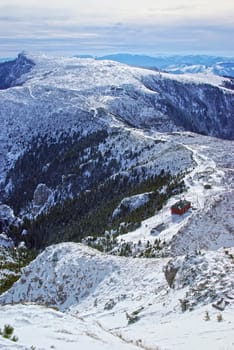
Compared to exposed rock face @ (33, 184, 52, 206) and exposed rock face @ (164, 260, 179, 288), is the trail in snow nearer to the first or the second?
exposed rock face @ (164, 260, 179, 288)

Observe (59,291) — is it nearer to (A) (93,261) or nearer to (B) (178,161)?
(A) (93,261)

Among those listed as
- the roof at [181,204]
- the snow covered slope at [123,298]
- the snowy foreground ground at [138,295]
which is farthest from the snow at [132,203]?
the snow covered slope at [123,298]

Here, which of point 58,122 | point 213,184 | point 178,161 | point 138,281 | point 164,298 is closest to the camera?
point 164,298

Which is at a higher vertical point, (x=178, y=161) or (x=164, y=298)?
(x=164, y=298)

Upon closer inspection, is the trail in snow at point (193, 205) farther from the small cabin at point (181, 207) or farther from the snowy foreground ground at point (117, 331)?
the snowy foreground ground at point (117, 331)

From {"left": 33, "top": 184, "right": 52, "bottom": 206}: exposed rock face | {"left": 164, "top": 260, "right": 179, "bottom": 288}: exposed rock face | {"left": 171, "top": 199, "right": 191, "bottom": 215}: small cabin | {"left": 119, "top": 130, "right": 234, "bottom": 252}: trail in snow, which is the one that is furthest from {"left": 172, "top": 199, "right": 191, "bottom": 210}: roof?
{"left": 33, "top": 184, "right": 52, "bottom": 206}: exposed rock face

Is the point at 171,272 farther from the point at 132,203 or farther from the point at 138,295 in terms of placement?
the point at 132,203

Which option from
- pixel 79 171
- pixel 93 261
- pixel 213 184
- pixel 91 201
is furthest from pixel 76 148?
pixel 93 261
